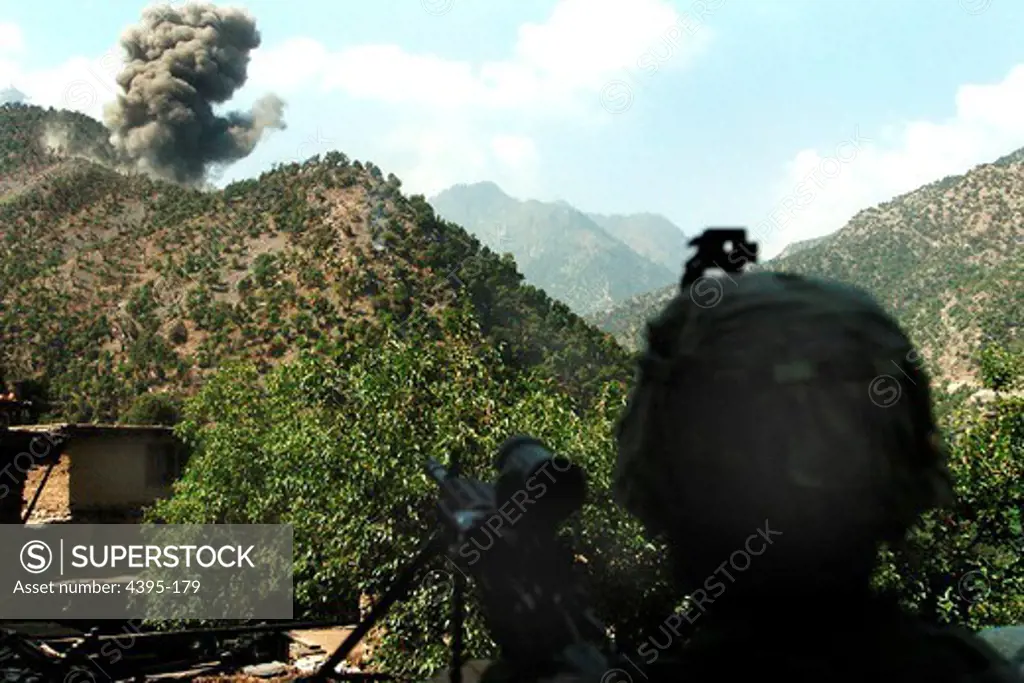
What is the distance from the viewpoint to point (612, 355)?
3794cm

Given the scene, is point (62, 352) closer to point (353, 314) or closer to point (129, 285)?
point (129, 285)

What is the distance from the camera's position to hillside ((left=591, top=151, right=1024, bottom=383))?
57125mm

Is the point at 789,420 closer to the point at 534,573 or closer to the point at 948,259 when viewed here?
the point at 534,573

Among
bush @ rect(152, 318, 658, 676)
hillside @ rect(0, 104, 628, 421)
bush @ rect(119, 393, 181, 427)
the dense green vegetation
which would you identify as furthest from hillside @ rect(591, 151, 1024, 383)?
bush @ rect(152, 318, 658, 676)

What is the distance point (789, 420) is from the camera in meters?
1.23

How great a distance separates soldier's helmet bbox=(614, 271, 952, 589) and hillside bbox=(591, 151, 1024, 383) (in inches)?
2185

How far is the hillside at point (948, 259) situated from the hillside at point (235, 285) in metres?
18.6

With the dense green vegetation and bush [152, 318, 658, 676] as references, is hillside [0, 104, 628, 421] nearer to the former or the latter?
the dense green vegetation

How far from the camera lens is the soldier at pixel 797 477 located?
120cm

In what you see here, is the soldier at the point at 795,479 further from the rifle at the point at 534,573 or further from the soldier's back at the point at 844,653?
the rifle at the point at 534,573

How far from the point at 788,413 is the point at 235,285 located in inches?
2145

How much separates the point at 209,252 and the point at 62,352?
35.2 ft

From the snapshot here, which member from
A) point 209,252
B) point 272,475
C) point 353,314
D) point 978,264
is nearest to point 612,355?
point 353,314

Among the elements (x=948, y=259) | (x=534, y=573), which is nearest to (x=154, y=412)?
(x=534, y=573)
